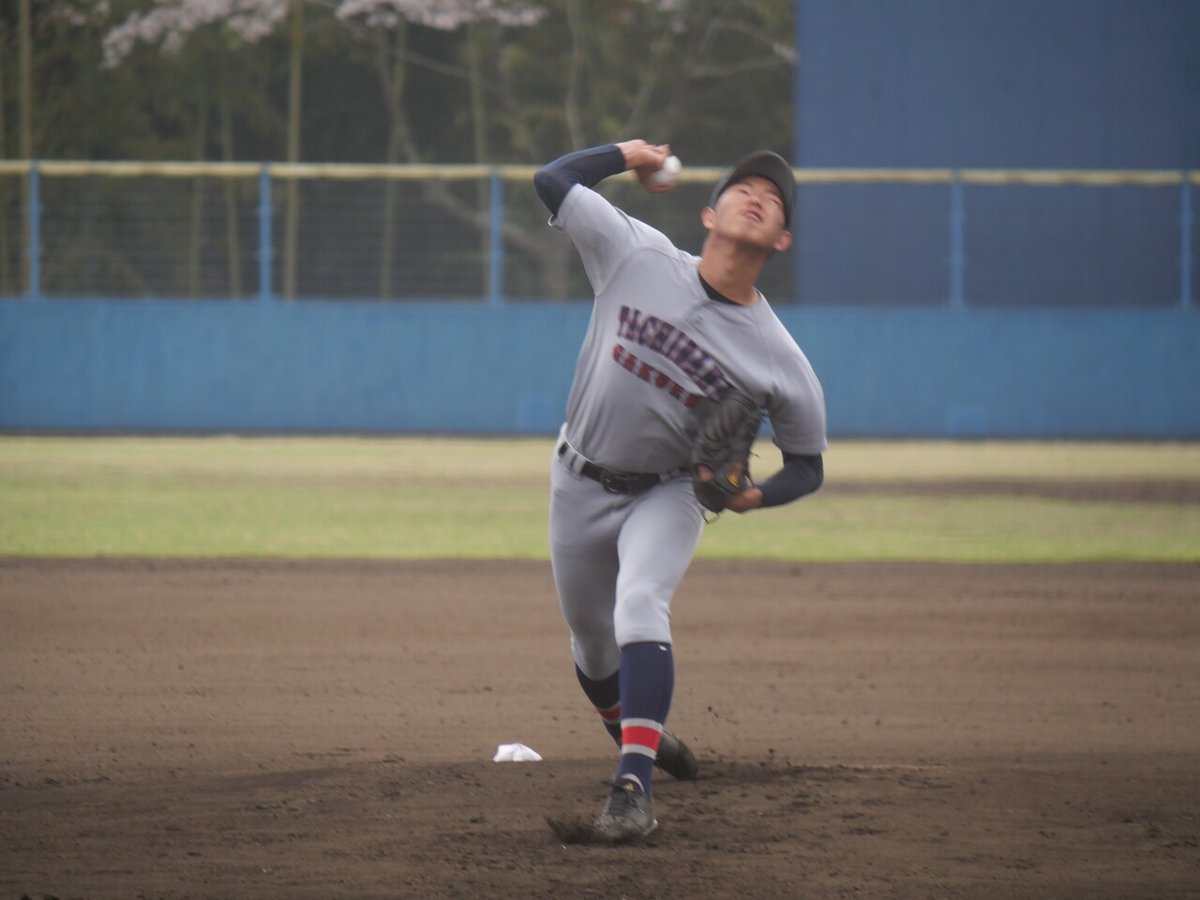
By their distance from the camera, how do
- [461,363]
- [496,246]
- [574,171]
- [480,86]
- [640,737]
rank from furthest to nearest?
[480,86] → [461,363] → [496,246] → [574,171] → [640,737]

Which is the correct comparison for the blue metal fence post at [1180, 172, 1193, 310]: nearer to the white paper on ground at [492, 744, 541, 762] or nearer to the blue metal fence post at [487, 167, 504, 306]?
the blue metal fence post at [487, 167, 504, 306]

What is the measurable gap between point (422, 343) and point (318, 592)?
477 inches

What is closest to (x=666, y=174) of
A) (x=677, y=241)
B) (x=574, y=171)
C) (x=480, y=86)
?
(x=574, y=171)

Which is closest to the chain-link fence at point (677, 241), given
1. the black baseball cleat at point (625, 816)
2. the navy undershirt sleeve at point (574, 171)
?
the navy undershirt sleeve at point (574, 171)

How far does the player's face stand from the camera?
4.32 meters

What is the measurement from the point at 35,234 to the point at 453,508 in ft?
34.0

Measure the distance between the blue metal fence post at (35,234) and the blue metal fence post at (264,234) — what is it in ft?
8.93

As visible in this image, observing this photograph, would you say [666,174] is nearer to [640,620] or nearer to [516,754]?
[640,620]

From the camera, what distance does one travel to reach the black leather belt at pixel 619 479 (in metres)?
4.44

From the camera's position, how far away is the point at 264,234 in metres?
20.5

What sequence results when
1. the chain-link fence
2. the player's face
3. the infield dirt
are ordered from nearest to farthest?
the infield dirt, the player's face, the chain-link fence

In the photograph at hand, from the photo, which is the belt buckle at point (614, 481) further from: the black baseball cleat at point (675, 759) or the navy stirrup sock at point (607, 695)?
the black baseball cleat at point (675, 759)

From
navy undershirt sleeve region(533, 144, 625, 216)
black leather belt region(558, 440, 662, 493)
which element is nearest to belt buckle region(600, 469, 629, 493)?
black leather belt region(558, 440, 662, 493)

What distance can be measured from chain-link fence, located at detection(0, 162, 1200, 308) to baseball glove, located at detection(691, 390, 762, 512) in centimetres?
1662
